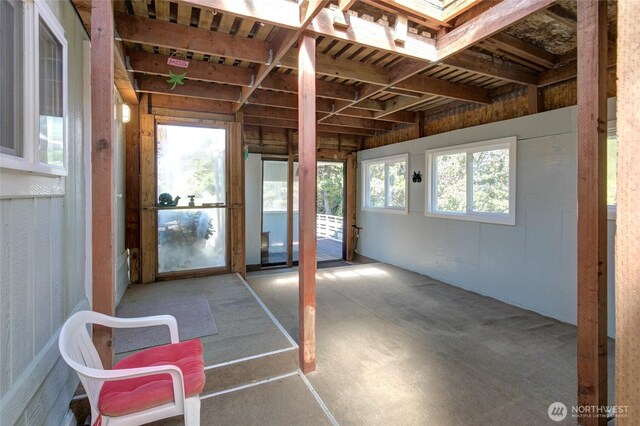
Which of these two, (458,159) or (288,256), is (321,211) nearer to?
(288,256)

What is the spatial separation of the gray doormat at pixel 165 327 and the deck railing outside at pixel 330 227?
6.91 meters

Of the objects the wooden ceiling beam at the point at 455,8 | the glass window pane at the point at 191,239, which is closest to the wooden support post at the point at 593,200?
the wooden ceiling beam at the point at 455,8

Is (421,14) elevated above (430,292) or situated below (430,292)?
above

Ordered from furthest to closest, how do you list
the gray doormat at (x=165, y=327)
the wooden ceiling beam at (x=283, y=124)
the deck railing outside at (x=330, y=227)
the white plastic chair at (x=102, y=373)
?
the deck railing outside at (x=330, y=227) → the wooden ceiling beam at (x=283, y=124) → the gray doormat at (x=165, y=327) → the white plastic chair at (x=102, y=373)

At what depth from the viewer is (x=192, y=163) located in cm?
464

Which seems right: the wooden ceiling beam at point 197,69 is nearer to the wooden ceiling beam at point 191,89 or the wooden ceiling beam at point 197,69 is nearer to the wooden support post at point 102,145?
the wooden ceiling beam at point 191,89

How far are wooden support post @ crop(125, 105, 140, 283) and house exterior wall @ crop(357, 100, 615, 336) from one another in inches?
180

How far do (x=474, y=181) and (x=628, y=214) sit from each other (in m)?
4.31

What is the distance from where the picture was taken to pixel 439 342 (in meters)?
2.95

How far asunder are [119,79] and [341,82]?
264cm

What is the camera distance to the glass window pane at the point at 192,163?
14.7 ft

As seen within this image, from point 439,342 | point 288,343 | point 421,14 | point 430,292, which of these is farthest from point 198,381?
point 430,292

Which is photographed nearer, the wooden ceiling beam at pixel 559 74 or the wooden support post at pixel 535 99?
the wooden ceiling beam at pixel 559 74

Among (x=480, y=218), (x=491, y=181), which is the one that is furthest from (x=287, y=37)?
(x=480, y=218)
